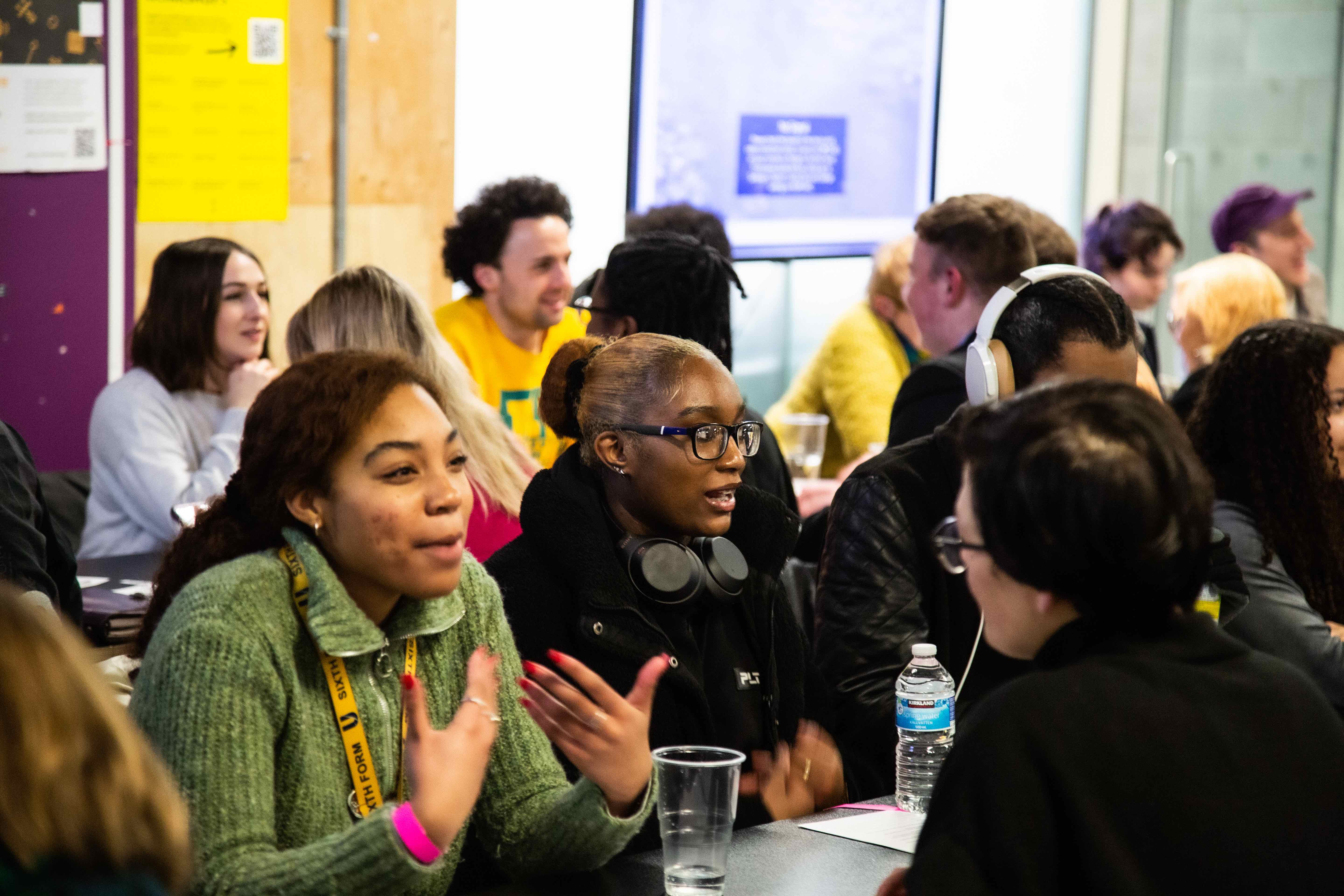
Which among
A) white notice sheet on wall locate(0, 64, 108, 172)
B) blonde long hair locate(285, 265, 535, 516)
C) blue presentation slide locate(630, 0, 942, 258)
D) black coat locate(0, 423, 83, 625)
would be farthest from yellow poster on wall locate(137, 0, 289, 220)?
black coat locate(0, 423, 83, 625)

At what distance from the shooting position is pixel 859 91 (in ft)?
23.8

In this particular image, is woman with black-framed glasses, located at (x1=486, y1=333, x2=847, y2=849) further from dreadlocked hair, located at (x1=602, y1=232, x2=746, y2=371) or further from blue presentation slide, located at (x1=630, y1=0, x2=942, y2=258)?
blue presentation slide, located at (x1=630, y1=0, x2=942, y2=258)

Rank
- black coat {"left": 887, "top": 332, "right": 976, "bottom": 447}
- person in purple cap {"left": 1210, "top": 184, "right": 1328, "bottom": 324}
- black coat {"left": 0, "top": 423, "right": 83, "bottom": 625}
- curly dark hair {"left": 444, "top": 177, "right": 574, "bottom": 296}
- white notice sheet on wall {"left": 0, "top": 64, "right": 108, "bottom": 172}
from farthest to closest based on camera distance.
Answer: person in purple cap {"left": 1210, "top": 184, "right": 1328, "bottom": 324} → curly dark hair {"left": 444, "top": 177, "right": 574, "bottom": 296} → white notice sheet on wall {"left": 0, "top": 64, "right": 108, "bottom": 172} → black coat {"left": 887, "top": 332, "right": 976, "bottom": 447} → black coat {"left": 0, "top": 423, "right": 83, "bottom": 625}

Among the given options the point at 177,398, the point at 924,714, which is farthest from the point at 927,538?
the point at 177,398

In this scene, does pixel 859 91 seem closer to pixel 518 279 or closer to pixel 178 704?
pixel 518 279

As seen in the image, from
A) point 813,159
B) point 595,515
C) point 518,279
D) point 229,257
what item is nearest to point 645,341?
point 595,515

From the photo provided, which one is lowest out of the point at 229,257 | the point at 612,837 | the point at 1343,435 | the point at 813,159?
Answer: the point at 612,837

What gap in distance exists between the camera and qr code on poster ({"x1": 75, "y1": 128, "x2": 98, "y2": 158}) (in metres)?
4.43

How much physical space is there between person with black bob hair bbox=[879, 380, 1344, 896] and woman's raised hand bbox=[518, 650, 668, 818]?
0.51 m

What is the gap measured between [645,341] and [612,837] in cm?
98

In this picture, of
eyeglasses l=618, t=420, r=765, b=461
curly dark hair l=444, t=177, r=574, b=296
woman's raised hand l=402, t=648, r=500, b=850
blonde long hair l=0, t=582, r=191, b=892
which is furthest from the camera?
curly dark hair l=444, t=177, r=574, b=296

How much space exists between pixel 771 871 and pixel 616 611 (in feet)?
1.84

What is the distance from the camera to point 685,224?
5078 millimetres

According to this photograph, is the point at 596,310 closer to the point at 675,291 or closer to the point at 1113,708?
the point at 675,291
